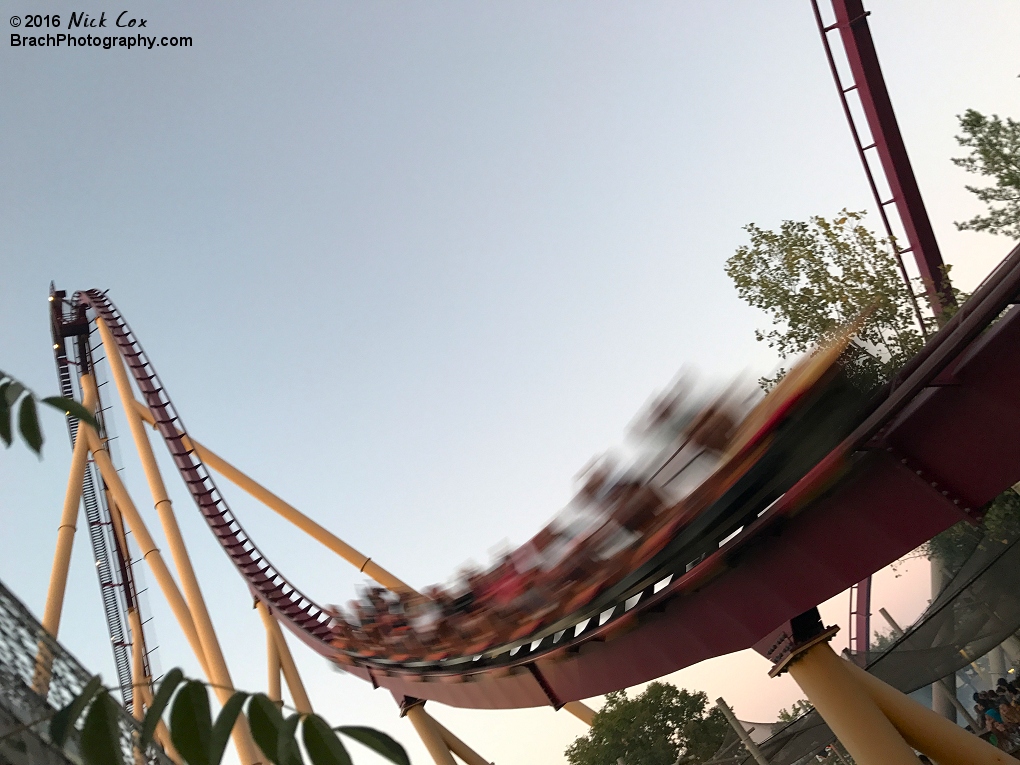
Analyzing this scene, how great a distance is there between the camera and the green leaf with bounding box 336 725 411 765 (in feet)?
2.31

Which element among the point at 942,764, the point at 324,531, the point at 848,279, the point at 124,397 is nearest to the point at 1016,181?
the point at 848,279

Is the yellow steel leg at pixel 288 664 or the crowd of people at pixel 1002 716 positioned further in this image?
the yellow steel leg at pixel 288 664

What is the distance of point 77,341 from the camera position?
1190cm

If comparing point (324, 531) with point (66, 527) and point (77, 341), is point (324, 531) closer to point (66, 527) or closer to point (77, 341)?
point (66, 527)

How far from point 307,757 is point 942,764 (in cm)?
389

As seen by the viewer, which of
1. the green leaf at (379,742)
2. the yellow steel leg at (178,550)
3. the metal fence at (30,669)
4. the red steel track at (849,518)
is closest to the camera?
the green leaf at (379,742)

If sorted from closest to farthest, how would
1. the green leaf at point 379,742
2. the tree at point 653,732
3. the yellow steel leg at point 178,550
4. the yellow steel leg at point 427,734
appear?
the green leaf at point 379,742
the yellow steel leg at point 427,734
the yellow steel leg at point 178,550
the tree at point 653,732

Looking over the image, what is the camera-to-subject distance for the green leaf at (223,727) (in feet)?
2.38

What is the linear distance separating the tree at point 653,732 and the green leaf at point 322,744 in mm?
15517

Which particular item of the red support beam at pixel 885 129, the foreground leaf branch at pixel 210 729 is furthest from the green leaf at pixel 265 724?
the red support beam at pixel 885 129

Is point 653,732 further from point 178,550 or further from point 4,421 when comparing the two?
point 4,421

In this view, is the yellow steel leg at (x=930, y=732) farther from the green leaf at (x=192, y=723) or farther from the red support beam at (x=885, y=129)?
the red support beam at (x=885, y=129)

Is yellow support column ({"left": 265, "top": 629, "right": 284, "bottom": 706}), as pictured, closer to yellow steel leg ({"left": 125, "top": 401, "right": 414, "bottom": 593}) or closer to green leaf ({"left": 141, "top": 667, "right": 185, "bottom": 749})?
yellow steel leg ({"left": 125, "top": 401, "right": 414, "bottom": 593})

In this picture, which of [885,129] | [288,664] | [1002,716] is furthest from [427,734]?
[885,129]
